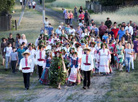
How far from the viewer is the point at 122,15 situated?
131 ft

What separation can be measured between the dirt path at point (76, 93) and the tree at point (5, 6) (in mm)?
17680

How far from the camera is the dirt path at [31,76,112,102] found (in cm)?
1393

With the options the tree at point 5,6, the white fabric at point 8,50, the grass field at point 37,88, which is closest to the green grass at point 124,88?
the grass field at point 37,88

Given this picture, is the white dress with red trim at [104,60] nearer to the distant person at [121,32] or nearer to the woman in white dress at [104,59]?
the woman in white dress at [104,59]

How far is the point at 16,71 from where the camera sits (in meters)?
20.1

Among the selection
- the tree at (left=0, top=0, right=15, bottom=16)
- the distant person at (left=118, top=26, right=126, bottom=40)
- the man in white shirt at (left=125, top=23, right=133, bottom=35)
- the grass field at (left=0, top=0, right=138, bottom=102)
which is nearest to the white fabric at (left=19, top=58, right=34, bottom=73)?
the grass field at (left=0, top=0, right=138, bottom=102)

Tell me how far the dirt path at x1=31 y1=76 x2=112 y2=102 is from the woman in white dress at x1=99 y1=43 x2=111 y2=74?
1704 millimetres

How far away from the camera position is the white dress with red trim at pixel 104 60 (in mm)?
18273

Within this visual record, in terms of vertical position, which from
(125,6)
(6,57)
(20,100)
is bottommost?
(20,100)

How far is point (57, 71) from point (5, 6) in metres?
19.0

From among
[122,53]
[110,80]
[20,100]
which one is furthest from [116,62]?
[20,100]

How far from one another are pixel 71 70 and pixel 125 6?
2961 centimetres

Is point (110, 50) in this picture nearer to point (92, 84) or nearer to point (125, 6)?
point (92, 84)

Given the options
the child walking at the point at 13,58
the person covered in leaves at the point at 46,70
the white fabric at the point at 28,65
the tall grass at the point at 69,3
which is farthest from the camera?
the tall grass at the point at 69,3
